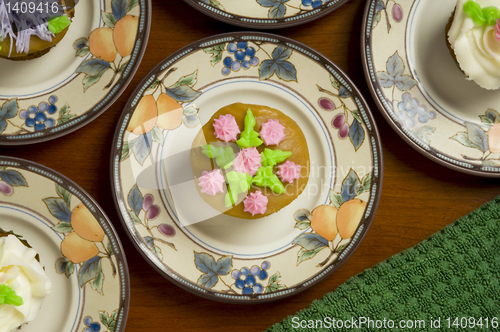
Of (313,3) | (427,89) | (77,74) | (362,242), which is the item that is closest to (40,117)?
(77,74)

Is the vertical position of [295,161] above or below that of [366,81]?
below

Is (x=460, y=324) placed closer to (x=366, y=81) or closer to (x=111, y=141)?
(x=366, y=81)

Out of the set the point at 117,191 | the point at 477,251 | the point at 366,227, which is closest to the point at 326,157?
the point at 366,227

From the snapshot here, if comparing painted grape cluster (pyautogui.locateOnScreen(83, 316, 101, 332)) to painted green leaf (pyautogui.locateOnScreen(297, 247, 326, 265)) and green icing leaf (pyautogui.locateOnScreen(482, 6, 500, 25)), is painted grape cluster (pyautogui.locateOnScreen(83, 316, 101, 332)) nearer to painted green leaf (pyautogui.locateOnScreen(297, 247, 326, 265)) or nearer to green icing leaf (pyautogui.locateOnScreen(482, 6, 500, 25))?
painted green leaf (pyautogui.locateOnScreen(297, 247, 326, 265))

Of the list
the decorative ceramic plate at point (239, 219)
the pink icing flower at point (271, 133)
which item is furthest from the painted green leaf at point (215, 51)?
the pink icing flower at point (271, 133)

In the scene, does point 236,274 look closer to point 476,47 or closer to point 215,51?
point 215,51

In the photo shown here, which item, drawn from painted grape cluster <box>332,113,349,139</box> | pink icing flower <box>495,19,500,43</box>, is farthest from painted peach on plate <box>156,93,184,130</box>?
pink icing flower <box>495,19,500,43</box>
